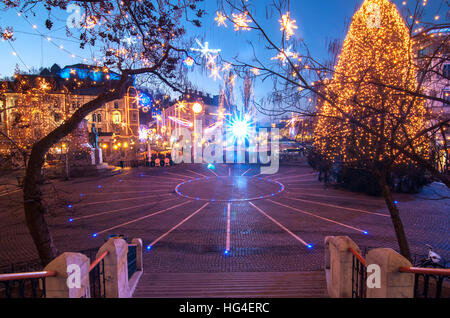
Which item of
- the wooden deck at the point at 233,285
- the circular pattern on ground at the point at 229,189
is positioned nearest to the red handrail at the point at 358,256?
the wooden deck at the point at 233,285

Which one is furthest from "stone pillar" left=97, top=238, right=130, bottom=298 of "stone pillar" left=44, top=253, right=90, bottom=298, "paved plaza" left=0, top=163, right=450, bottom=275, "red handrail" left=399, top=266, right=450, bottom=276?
"red handrail" left=399, top=266, right=450, bottom=276

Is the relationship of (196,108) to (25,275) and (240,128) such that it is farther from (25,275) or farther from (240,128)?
(240,128)

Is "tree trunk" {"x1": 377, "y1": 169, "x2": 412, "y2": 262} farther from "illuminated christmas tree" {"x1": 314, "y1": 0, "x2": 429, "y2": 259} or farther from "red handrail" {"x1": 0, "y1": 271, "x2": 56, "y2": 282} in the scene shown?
"red handrail" {"x1": 0, "y1": 271, "x2": 56, "y2": 282}

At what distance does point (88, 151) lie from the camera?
2717 cm

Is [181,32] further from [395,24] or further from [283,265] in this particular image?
[395,24]

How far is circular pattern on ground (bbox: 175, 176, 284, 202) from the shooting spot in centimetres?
1610

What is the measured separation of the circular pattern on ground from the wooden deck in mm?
8986

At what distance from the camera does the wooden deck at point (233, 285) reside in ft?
17.2

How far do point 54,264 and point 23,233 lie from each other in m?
9.63

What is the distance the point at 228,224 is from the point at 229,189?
7.19m

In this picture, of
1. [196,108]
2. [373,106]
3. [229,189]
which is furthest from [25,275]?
[196,108]
